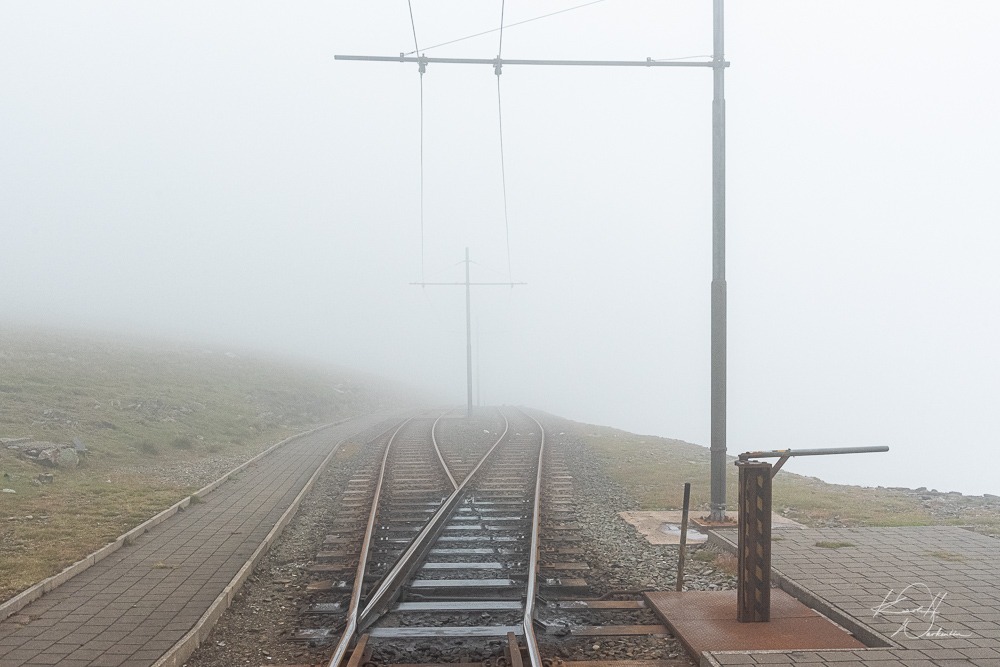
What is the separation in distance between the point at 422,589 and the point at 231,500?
6432mm

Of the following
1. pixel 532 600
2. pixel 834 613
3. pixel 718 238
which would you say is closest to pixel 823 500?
pixel 718 238

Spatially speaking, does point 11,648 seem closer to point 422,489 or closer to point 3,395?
point 422,489

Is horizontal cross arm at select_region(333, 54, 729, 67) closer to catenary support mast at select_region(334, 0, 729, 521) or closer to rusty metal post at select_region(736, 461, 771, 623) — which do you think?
catenary support mast at select_region(334, 0, 729, 521)

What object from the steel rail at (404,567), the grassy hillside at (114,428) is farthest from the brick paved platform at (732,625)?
the grassy hillside at (114,428)

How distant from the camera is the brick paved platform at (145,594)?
19.8ft

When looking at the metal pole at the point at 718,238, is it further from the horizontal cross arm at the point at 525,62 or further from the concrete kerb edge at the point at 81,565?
the concrete kerb edge at the point at 81,565

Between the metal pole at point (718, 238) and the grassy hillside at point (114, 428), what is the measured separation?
334 inches

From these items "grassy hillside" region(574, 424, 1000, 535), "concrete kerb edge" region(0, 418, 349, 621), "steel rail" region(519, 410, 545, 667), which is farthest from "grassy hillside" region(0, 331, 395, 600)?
"grassy hillside" region(574, 424, 1000, 535)

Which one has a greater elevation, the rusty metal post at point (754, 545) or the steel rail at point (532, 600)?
the rusty metal post at point (754, 545)

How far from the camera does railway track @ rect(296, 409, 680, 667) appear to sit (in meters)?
6.18

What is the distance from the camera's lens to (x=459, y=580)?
26.5 ft

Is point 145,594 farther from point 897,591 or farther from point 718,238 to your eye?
point 718,238
